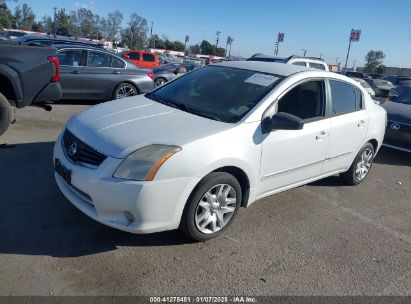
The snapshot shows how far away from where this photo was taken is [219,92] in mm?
4262

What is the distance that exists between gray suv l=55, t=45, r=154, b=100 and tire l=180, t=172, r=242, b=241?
23.4 ft

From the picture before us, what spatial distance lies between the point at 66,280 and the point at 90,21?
3704 inches

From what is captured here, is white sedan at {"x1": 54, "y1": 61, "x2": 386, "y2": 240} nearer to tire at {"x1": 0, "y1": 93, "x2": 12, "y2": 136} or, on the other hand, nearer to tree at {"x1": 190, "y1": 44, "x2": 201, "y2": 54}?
tire at {"x1": 0, "y1": 93, "x2": 12, "y2": 136}

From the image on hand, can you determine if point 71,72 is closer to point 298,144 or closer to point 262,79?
point 262,79

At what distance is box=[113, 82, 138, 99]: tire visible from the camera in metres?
10.1

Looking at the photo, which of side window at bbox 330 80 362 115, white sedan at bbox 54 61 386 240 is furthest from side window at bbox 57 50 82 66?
side window at bbox 330 80 362 115

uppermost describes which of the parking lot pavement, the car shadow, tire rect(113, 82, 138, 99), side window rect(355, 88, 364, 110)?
side window rect(355, 88, 364, 110)

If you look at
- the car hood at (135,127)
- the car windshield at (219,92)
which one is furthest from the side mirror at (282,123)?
the car hood at (135,127)

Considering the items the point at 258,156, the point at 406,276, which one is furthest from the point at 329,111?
the point at 406,276

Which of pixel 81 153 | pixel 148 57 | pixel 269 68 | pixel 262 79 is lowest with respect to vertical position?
pixel 81 153

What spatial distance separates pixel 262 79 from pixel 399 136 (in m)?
4.80

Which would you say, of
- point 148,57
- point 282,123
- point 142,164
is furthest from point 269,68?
point 148,57

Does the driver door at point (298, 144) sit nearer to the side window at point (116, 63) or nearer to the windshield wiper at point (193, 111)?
the windshield wiper at point (193, 111)

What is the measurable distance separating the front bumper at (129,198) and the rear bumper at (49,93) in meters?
3.48
